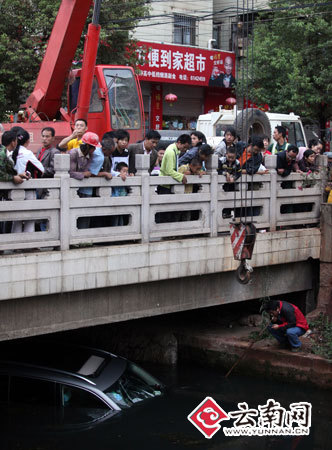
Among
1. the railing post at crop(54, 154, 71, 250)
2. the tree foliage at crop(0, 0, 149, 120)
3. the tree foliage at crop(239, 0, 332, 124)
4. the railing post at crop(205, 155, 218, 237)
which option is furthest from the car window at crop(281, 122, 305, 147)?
the railing post at crop(54, 154, 71, 250)

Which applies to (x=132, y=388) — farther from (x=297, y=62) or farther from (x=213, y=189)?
(x=297, y=62)

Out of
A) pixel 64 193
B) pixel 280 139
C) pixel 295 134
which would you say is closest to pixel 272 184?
pixel 280 139

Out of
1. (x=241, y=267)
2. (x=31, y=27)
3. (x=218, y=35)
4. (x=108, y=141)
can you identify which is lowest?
(x=241, y=267)

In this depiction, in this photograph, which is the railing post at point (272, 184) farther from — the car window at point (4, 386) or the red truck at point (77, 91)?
the car window at point (4, 386)

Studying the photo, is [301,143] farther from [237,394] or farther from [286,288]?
[237,394]

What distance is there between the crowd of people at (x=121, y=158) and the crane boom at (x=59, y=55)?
140 inches

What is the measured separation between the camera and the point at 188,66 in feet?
95.9

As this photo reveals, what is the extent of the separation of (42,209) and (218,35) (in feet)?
83.0

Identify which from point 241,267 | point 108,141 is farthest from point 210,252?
point 108,141

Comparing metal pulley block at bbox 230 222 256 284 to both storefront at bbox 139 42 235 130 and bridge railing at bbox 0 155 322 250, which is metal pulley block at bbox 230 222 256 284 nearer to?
bridge railing at bbox 0 155 322 250

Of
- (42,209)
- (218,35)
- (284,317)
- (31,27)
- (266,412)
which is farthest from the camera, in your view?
(218,35)

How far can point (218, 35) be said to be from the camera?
105ft

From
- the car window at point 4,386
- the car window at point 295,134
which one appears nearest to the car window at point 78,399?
the car window at point 4,386

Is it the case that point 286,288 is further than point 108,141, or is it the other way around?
point 286,288
